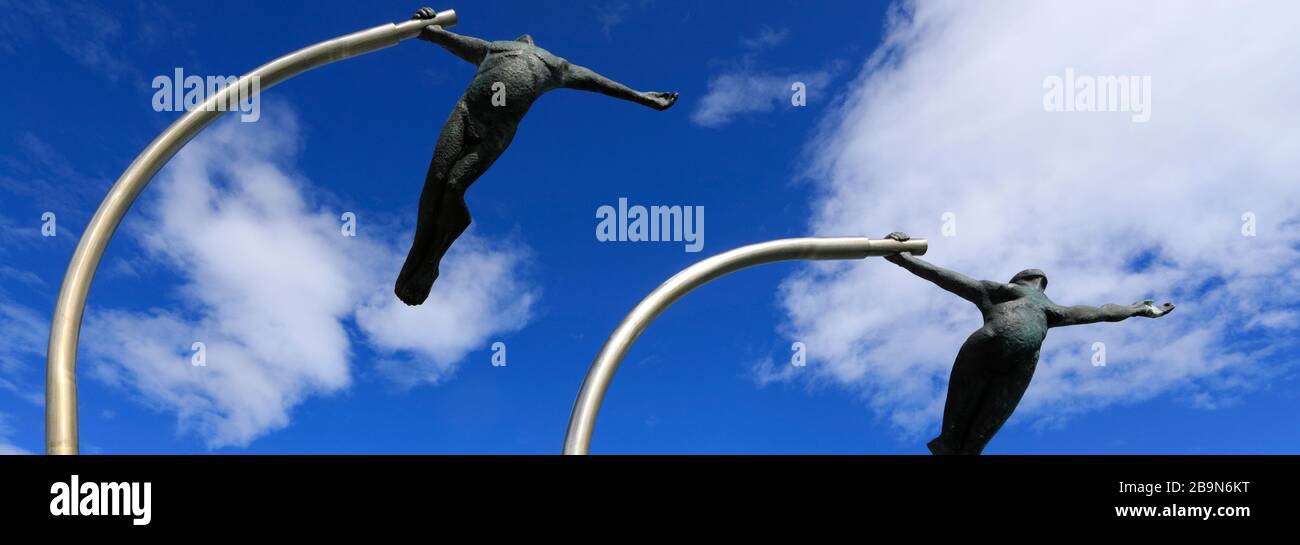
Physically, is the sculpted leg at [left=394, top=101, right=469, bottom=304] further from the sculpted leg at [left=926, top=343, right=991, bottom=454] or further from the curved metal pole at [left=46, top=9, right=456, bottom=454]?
the sculpted leg at [left=926, top=343, right=991, bottom=454]

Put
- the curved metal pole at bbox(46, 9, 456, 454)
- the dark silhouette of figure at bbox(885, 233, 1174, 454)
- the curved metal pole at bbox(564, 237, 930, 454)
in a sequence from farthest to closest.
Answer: the dark silhouette of figure at bbox(885, 233, 1174, 454) < the curved metal pole at bbox(564, 237, 930, 454) < the curved metal pole at bbox(46, 9, 456, 454)

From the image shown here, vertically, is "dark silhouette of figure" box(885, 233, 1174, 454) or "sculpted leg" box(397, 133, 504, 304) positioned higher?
"sculpted leg" box(397, 133, 504, 304)

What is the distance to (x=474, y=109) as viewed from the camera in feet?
35.7

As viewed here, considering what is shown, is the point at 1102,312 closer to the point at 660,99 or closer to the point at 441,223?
the point at 660,99

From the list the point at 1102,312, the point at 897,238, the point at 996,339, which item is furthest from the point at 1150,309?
the point at 897,238

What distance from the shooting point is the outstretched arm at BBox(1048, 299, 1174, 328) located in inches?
483

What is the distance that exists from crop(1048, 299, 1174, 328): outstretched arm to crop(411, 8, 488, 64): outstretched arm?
7.86 m

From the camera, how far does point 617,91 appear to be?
39.1ft

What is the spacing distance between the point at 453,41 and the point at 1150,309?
960cm

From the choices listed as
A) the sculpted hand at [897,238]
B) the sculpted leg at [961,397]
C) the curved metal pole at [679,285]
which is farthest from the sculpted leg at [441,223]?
the sculpted leg at [961,397]

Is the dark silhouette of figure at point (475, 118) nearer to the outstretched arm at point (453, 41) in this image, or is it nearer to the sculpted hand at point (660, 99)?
the outstretched arm at point (453, 41)

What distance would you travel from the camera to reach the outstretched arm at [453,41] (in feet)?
38.0

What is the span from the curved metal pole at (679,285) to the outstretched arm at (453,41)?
13.2 ft

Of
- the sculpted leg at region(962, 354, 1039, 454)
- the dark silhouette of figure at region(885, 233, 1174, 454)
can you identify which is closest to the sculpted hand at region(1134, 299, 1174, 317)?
the dark silhouette of figure at region(885, 233, 1174, 454)
